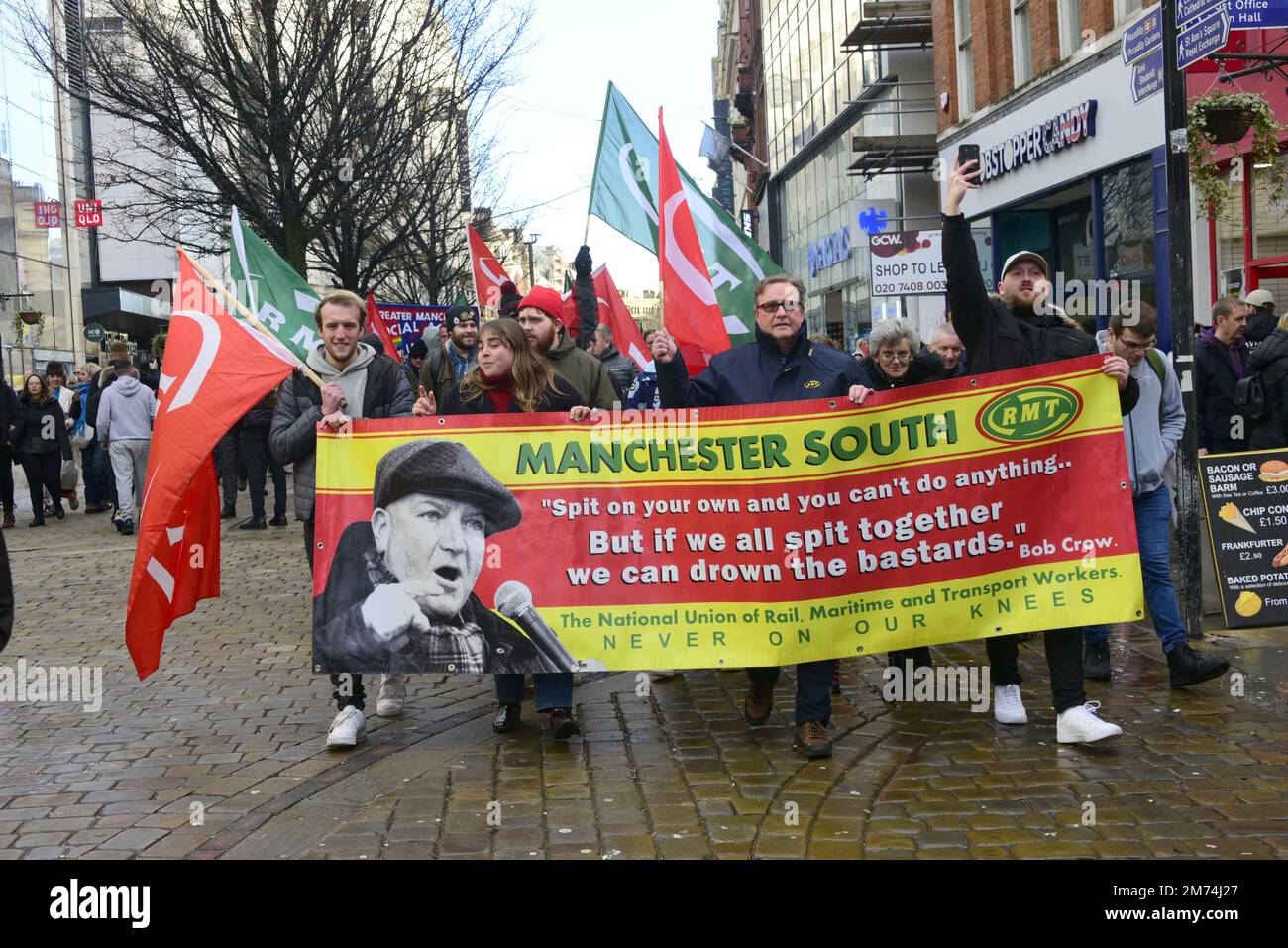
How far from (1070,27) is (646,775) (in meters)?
15.4

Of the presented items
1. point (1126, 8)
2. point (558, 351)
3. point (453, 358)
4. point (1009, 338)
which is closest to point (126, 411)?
point (453, 358)

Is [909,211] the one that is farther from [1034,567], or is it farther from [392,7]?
[1034,567]

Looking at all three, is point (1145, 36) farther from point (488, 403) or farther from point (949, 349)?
point (488, 403)

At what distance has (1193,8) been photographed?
7660mm

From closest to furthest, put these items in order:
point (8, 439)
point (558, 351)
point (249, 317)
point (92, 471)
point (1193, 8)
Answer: point (249, 317) < point (1193, 8) < point (558, 351) < point (8, 439) < point (92, 471)

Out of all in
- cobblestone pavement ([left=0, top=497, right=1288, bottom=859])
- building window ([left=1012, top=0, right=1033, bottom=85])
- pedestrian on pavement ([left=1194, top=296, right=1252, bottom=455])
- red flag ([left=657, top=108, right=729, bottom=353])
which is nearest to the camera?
cobblestone pavement ([left=0, top=497, right=1288, bottom=859])

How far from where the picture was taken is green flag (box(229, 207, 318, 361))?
7.78 meters

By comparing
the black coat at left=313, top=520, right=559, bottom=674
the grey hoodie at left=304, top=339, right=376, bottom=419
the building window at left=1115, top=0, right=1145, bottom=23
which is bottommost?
the black coat at left=313, top=520, right=559, bottom=674

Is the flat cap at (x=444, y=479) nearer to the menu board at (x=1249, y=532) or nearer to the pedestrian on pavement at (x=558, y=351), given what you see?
the pedestrian on pavement at (x=558, y=351)

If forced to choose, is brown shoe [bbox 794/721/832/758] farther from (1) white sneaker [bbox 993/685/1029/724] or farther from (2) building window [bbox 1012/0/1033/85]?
(2) building window [bbox 1012/0/1033/85]

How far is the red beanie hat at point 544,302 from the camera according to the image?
7613 millimetres

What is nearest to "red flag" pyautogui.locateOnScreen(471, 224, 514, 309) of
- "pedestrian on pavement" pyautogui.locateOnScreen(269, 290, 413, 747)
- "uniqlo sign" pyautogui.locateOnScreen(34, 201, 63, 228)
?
"pedestrian on pavement" pyautogui.locateOnScreen(269, 290, 413, 747)

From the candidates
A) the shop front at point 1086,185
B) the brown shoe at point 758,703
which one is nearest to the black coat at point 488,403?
the brown shoe at point 758,703
